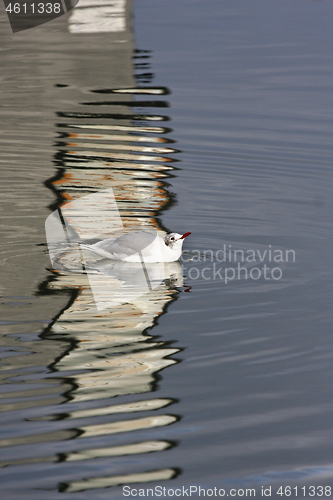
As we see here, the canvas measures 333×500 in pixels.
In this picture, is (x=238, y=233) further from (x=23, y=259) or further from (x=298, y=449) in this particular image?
(x=298, y=449)

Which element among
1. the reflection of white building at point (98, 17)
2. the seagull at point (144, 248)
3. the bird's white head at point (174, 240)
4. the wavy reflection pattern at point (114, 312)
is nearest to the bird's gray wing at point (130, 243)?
the seagull at point (144, 248)

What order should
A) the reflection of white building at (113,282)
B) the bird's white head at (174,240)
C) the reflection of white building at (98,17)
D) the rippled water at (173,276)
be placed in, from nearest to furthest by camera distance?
the rippled water at (173,276) < the reflection of white building at (113,282) < the bird's white head at (174,240) < the reflection of white building at (98,17)

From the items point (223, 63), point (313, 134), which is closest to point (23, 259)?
point (313, 134)

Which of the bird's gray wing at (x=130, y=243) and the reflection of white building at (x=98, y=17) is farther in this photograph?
the reflection of white building at (x=98, y=17)

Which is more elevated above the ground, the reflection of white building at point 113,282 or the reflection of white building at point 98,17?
the reflection of white building at point 98,17

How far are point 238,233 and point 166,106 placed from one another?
13.7ft

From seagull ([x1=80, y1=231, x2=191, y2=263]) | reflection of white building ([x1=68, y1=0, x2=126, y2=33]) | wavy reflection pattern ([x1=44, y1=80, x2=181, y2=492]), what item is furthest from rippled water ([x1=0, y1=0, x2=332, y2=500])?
reflection of white building ([x1=68, y1=0, x2=126, y2=33])

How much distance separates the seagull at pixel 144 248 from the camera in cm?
666

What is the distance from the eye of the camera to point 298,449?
429 centimetres

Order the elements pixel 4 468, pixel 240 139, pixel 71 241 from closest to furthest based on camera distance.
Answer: pixel 4 468 < pixel 71 241 < pixel 240 139

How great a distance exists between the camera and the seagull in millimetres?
6664

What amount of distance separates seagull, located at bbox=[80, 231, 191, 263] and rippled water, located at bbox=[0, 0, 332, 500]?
0.15m

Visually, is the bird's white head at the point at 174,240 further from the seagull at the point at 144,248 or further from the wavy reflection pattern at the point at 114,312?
the wavy reflection pattern at the point at 114,312

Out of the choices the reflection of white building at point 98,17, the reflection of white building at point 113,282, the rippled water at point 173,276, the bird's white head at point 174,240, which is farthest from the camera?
the reflection of white building at point 98,17
